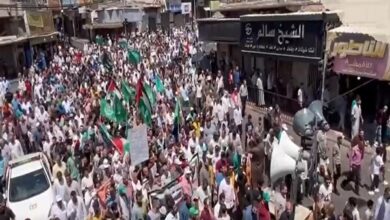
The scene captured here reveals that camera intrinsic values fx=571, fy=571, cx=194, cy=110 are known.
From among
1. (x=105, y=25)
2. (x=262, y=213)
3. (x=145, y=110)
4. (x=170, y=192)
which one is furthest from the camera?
(x=105, y=25)

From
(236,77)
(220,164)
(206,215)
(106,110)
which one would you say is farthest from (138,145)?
(236,77)

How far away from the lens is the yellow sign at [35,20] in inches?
1566

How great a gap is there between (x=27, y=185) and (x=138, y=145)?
2587 millimetres

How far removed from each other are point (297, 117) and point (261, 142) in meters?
1.17

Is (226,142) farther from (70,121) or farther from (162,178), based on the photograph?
(70,121)

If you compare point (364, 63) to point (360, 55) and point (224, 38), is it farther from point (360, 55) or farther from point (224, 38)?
point (224, 38)

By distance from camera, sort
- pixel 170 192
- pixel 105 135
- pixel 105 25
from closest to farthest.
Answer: pixel 170 192, pixel 105 135, pixel 105 25

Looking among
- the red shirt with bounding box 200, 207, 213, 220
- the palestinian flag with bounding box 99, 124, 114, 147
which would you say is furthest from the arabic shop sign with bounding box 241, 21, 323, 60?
the red shirt with bounding box 200, 207, 213, 220

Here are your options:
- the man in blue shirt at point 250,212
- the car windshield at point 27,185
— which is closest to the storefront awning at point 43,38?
the car windshield at point 27,185

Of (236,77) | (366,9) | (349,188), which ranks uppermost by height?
(366,9)

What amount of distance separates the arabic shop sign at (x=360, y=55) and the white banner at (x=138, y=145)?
7021mm

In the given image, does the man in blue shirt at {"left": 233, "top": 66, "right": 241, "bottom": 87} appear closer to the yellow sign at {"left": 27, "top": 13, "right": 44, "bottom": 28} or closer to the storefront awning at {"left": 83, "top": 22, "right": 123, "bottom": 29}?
the yellow sign at {"left": 27, "top": 13, "right": 44, "bottom": 28}

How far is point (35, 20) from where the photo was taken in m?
40.7

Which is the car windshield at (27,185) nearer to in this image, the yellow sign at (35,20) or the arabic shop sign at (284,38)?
the arabic shop sign at (284,38)
